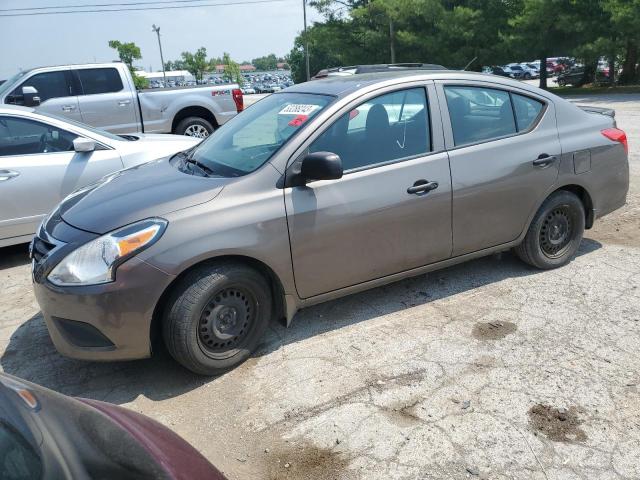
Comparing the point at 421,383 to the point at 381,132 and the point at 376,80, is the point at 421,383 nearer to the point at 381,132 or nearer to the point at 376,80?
the point at 381,132

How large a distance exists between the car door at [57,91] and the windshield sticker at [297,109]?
22.8 feet

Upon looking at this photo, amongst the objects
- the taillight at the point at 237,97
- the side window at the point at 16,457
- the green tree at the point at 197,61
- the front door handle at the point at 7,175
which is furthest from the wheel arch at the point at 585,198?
the green tree at the point at 197,61

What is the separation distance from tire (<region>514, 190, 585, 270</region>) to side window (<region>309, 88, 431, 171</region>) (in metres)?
1.24

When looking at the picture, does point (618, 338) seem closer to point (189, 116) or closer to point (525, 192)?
point (525, 192)

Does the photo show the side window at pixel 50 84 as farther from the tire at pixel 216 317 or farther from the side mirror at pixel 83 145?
the tire at pixel 216 317

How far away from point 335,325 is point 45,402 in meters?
2.52

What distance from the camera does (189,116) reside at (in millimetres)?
10664

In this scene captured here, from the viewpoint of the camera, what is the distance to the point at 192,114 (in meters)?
10.7

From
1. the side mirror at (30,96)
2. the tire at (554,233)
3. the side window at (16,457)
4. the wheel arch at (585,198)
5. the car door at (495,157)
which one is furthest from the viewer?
the side mirror at (30,96)

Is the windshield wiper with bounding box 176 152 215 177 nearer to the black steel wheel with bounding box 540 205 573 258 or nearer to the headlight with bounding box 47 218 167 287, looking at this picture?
the headlight with bounding box 47 218 167 287

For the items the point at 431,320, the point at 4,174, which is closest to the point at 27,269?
the point at 4,174

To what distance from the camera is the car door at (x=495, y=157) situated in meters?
4.12

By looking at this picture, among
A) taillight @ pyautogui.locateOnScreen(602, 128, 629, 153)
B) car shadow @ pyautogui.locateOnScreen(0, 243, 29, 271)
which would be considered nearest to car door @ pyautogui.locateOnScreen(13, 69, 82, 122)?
car shadow @ pyautogui.locateOnScreen(0, 243, 29, 271)

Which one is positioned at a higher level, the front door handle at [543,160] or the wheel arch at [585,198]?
the front door handle at [543,160]
